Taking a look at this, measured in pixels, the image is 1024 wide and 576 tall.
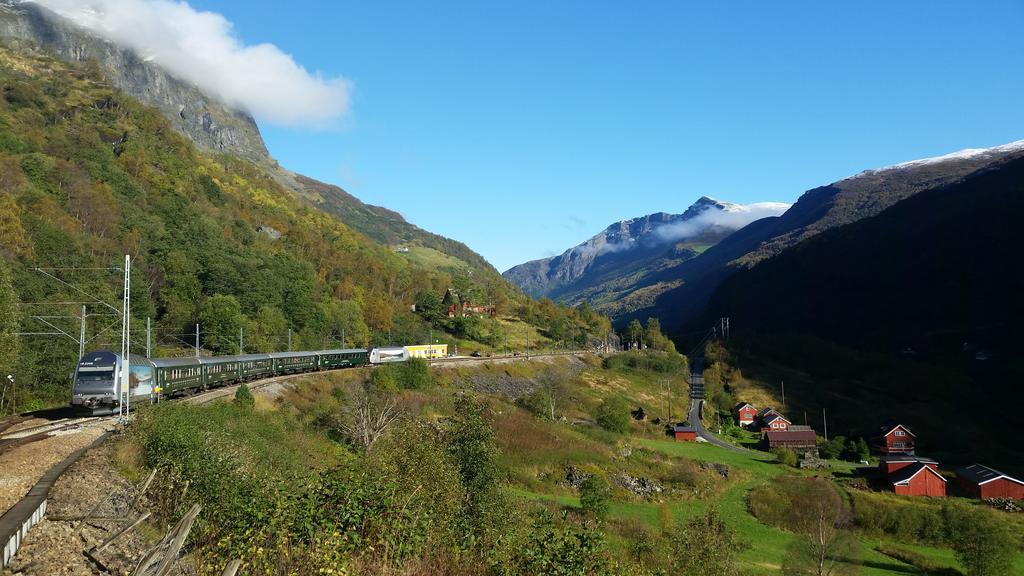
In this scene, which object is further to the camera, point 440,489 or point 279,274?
point 279,274

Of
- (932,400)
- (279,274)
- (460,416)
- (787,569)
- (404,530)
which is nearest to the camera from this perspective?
(404,530)

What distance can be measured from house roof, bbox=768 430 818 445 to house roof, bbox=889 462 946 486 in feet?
69.1

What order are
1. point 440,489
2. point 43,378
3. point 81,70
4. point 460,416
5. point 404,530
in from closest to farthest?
point 404,530, point 440,489, point 460,416, point 43,378, point 81,70

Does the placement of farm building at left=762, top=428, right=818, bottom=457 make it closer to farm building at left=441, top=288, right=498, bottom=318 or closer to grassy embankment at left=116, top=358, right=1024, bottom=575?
grassy embankment at left=116, top=358, right=1024, bottom=575

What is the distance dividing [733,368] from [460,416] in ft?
373

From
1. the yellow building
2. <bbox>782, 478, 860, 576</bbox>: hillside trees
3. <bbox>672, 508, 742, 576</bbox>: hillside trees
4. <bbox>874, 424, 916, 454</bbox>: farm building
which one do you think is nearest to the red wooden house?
<bbox>782, 478, 860, 576</bbox>: hillside trees

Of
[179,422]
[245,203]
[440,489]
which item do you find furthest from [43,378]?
[245,203]

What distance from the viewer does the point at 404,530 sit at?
12.7m

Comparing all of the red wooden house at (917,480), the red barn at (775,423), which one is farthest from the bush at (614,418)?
the red barn at (775,423)

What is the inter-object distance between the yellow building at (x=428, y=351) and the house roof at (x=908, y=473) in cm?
6058

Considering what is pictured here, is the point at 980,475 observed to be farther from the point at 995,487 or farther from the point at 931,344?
the point at 931,344

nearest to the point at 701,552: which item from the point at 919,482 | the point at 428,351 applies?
the point at 919,482

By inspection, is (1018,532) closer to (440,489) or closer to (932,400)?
(440,489)

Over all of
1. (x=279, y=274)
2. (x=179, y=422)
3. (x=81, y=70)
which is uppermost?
(x=81, y=70)
